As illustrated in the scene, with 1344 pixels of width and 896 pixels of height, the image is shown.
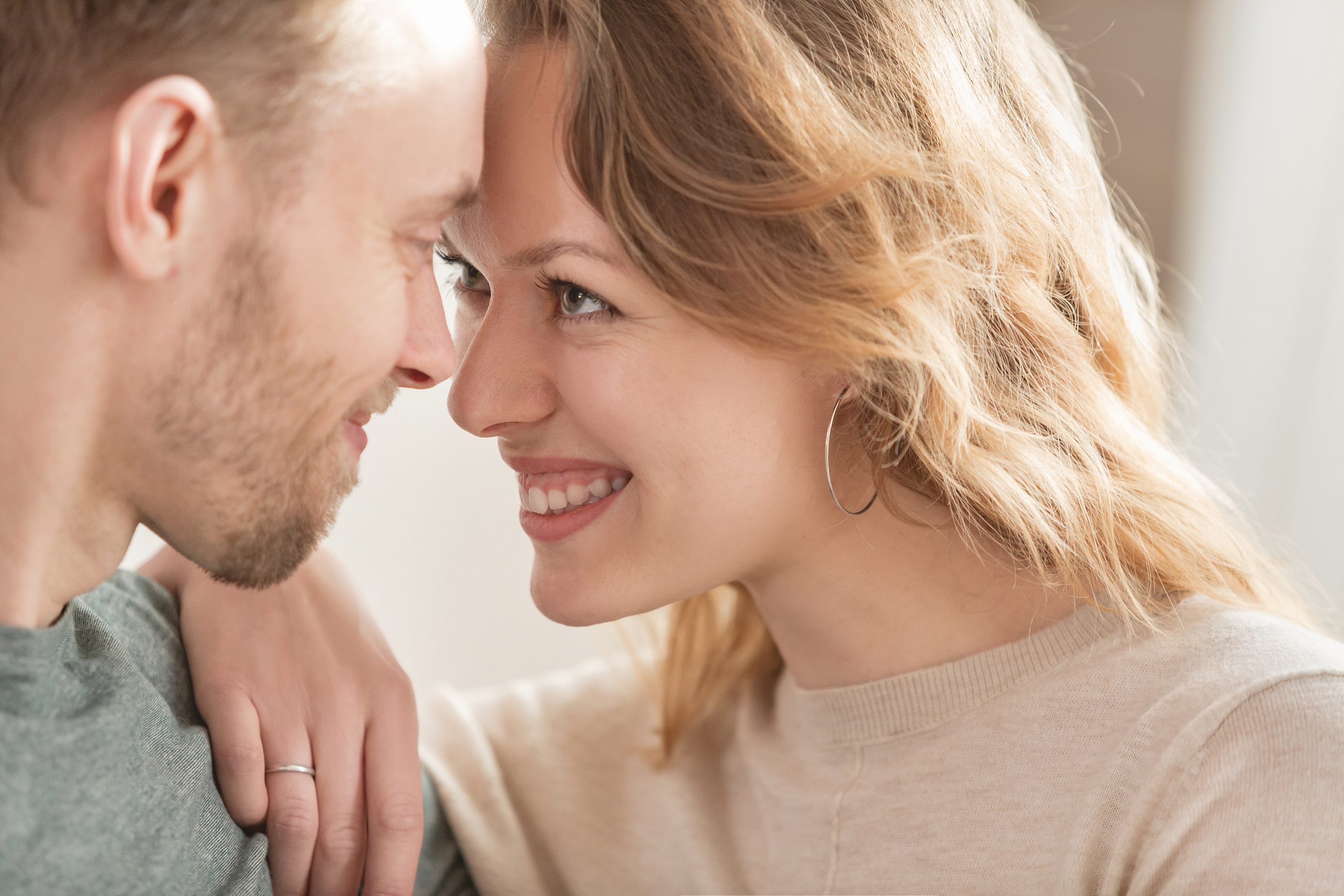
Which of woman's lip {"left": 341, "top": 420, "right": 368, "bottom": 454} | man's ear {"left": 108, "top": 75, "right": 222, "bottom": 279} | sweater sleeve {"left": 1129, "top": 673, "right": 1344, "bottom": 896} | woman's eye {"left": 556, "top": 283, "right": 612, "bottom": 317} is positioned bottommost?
sweater sleeve {"left": 1129, "top": 673, "right": 1344, "bottom": 896}

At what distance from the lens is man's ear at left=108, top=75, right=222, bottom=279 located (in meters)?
0.86

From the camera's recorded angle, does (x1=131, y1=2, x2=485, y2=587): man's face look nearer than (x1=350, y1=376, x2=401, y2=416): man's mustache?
Yes

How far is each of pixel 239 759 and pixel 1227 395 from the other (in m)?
2.04

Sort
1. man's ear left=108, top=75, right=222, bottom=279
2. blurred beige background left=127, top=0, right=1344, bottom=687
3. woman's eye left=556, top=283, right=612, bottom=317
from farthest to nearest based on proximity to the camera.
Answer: blurred beige background left=127, top=0, right=1344, bottom=687
woman's eye left=556, top=283, right=612, bottom=317
man's ear left=108, top=75, right=222, bottom=279

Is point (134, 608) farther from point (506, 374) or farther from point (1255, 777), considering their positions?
point (1255, 777)

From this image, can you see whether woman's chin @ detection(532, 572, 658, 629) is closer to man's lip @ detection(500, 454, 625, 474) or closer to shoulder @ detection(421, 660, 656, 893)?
man's lip @ detection(500, 454, 625, 474)

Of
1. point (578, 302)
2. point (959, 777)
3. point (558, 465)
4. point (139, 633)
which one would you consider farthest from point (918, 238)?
point (139, 633)

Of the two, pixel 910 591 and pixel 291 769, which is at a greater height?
pixel 910 591

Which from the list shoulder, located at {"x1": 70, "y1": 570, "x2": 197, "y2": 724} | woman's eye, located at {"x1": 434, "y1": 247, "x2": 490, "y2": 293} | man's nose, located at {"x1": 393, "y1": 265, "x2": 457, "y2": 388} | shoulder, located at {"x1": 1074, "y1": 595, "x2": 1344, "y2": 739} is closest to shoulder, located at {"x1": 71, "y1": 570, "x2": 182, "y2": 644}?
shoulder, located at {"x1": 70, "y1": 570, "x2": 197, "y2": 724}

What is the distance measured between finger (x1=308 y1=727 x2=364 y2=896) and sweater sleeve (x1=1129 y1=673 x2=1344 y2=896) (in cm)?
74

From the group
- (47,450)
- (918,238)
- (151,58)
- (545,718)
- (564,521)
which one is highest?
(151,58)

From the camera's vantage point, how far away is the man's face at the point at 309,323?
938mm

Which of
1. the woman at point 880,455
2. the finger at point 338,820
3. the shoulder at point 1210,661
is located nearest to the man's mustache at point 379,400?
the woman at point 880,455

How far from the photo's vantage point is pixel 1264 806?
101 centimetres
